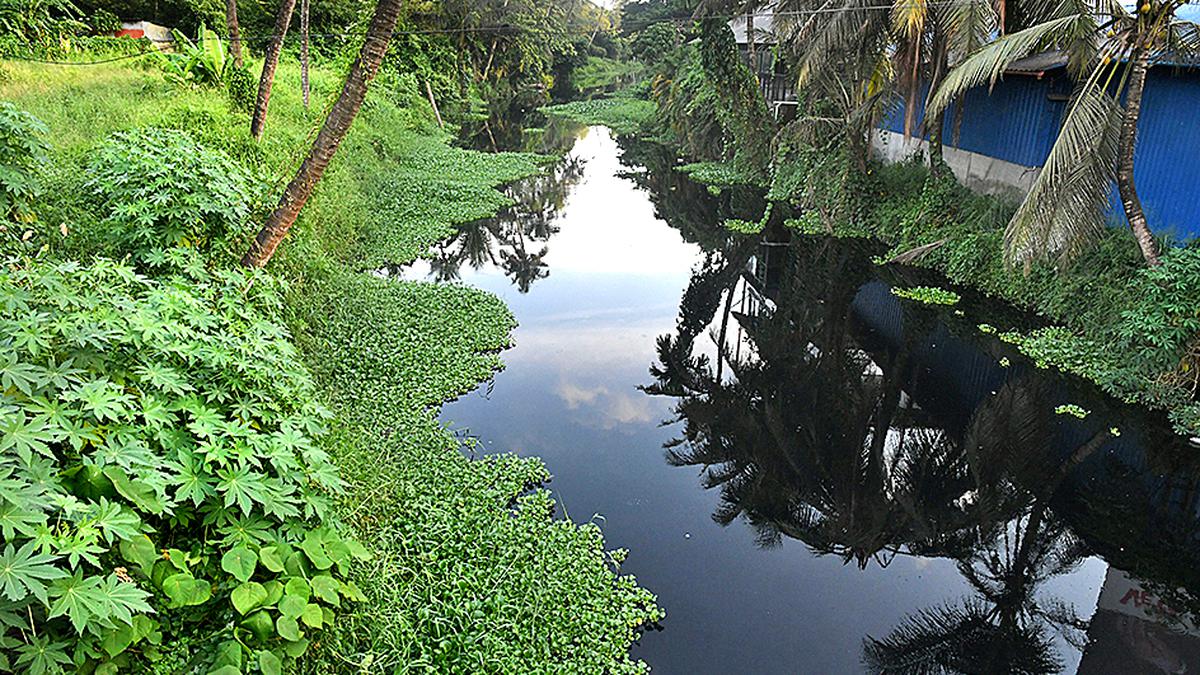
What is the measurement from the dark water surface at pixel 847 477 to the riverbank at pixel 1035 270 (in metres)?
0.42

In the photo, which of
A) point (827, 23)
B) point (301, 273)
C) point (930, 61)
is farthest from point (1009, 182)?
point (301, 273)

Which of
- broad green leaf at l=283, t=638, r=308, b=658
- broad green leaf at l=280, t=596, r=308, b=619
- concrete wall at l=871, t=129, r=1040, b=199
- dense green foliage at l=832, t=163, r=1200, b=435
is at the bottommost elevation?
broad green leaf at l=283, t=638, r=308, b=658

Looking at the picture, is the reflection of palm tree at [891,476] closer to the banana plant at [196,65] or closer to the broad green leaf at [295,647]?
the broad green leaf at [295,647]

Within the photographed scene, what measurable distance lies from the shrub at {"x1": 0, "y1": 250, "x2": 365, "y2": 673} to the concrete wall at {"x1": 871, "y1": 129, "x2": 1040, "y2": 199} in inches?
503

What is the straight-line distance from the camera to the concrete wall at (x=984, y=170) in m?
12.7

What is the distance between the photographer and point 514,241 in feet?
51.6

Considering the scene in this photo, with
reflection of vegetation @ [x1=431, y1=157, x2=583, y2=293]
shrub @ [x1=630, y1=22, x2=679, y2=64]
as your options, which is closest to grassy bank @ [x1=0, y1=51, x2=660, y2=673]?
reflection of vegetation @ [x1=431, y1=157, x2=583, y2=293]

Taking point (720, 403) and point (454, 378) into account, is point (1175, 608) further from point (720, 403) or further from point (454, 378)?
point (454, 378)

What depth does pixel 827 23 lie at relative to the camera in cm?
1369

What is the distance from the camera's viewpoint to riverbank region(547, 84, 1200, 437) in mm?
7770

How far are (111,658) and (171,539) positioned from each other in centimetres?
64

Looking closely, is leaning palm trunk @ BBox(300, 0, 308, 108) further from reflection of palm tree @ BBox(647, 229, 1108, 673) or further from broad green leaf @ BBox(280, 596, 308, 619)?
broad green leaf @ BBox(280, 596, 308, 619)

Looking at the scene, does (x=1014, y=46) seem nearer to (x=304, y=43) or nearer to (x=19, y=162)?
(x=19, y=162)

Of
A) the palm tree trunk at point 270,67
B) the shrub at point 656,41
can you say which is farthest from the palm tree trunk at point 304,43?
the shrub at point 656,41
